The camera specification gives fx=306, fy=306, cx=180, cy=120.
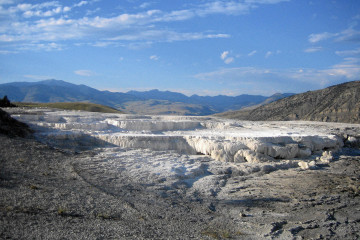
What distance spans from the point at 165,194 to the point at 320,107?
42.8m

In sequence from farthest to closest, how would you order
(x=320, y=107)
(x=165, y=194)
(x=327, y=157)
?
(x=320, y=107) < (x=327, y=157) < (x=165, y=194)

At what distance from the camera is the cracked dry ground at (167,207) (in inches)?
256

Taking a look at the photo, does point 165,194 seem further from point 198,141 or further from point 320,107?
point 320,107

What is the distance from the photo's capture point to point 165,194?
9.29 meters

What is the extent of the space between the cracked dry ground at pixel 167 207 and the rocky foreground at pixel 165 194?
1.0 inches

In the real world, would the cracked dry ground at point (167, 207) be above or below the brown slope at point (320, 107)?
below

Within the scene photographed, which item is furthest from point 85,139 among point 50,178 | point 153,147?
point 50,178

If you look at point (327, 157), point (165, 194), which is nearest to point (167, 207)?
point (165, 194)

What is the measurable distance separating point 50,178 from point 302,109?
4712 cm

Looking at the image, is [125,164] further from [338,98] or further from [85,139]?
[338,98]

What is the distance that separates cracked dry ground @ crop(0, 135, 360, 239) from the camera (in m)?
6.51

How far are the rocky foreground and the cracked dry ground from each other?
0.02 metres

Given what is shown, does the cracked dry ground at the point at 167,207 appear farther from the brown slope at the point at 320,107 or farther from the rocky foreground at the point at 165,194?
the brown slope at the point at 320,107

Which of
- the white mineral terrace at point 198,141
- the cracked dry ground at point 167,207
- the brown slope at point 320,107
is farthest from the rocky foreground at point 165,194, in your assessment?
the brown slope at point 320,107
